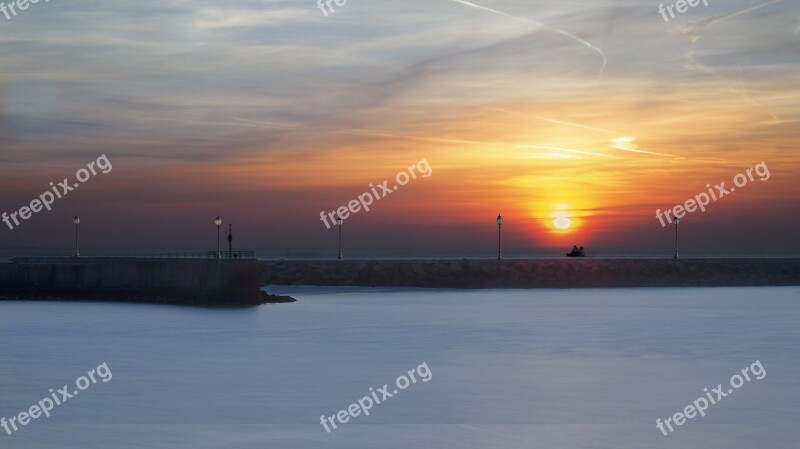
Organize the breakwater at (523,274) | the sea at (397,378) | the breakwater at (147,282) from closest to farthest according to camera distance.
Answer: the sea at (397,378) → the breakwater at (147,282) → the breakwater at (523,274)

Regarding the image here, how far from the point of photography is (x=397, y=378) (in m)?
22.6

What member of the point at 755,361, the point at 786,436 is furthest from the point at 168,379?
the point at 755,361

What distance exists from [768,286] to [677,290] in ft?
34.7

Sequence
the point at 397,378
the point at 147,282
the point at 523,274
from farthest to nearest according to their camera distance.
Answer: the point at 523,274
the point at 147,282
the point at 397,378

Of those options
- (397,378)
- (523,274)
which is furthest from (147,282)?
(523,274)

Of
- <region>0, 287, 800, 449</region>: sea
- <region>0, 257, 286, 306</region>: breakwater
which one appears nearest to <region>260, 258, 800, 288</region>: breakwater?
<region>0, 257, 286, 306</region>: breakwater

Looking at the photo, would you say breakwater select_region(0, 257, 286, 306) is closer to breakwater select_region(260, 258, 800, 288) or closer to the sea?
the sea

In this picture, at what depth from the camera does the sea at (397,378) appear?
52.1 feet

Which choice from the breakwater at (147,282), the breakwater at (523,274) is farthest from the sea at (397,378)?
the breakwater at (523,274)

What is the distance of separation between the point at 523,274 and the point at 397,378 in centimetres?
5048

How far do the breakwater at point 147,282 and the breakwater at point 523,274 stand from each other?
2002 cm

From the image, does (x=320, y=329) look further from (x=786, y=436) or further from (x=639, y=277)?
(x=639, y=277)

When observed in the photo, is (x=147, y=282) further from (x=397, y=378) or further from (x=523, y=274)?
(x=523, y=274)

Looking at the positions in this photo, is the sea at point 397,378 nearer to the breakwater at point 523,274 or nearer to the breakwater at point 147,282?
the breakwater at point 147,282
